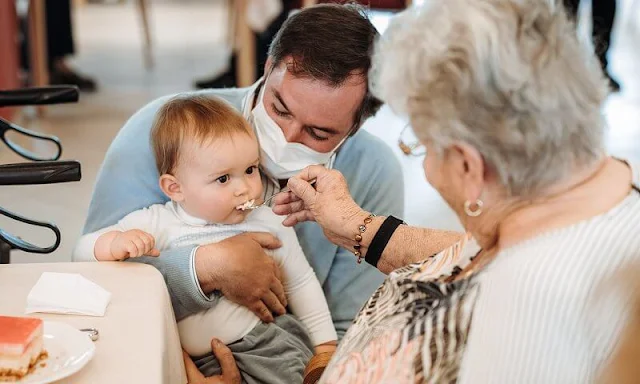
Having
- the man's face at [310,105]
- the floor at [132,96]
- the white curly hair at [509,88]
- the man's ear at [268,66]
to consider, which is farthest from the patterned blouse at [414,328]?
the floor at [132,96]

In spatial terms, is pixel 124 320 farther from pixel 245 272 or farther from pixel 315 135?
pixel 315 135

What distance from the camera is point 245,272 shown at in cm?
172

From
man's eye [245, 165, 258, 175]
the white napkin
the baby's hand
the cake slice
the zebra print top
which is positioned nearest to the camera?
the zebra print top

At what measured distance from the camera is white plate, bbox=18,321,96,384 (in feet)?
3.84

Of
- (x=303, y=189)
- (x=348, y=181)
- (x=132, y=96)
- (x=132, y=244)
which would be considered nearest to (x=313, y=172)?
(x=303, y=189)

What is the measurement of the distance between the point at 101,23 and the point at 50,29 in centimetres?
249

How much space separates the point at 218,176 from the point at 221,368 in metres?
0.39

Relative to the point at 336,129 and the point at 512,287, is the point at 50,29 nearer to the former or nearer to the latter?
the point at 336,129

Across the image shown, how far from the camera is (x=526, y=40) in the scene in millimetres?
1087

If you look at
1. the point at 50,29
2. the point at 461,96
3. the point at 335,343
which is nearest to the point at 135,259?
the point at 335,343

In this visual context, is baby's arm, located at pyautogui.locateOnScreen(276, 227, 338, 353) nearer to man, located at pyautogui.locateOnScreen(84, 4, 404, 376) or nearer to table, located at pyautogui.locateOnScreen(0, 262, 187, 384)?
man, located at pyautogui.locateOnScreen(84, 4, 404, 376)

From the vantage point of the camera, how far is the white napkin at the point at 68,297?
1.38m

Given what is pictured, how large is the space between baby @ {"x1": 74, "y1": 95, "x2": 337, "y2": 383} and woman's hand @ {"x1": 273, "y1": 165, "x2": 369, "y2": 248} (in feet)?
0.41

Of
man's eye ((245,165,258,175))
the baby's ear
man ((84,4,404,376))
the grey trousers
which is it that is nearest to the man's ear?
man ((84,4,404,376))
